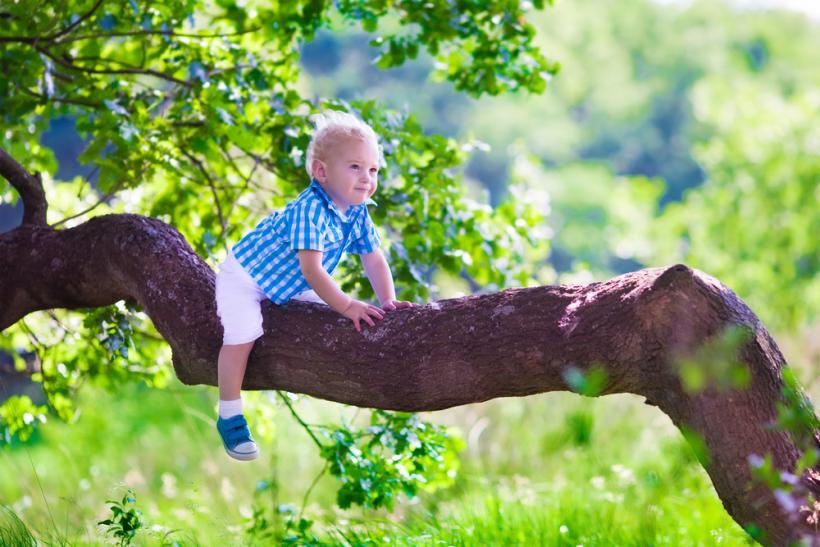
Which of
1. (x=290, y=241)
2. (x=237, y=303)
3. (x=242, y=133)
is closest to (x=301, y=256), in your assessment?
(x=290, y=241)

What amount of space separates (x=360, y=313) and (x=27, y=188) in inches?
71.8

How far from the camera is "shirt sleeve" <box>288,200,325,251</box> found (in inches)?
134

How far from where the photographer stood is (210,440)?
9242 millimetres

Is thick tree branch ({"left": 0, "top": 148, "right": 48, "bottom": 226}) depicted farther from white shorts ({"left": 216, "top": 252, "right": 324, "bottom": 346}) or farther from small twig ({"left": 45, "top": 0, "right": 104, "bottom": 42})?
white shorts ({"left": 216, "top": 252, "right": 324, "bottom": 346})

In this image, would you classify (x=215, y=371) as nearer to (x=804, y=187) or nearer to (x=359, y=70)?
(x=804, y=187)

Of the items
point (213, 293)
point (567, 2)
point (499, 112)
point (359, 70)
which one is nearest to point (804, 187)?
point (213, 293)

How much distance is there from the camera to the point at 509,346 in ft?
9.89

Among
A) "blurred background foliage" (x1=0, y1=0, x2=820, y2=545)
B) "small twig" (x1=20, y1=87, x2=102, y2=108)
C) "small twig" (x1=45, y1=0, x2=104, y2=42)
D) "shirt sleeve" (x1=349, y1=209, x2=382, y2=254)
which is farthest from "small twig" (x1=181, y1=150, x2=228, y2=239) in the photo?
"shirt sleeve" (x1=349, y1=209, x2=382, y2=254)

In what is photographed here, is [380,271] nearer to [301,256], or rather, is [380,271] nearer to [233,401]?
[301,256]

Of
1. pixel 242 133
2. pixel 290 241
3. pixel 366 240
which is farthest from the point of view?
pixel 242 133

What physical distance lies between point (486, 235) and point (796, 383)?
235 centimetres

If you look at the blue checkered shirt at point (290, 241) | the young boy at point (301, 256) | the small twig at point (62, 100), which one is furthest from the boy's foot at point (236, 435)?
Answer: the small twig at point (62, 100)

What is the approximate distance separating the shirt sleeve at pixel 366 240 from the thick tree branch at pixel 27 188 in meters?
Result: 1.40

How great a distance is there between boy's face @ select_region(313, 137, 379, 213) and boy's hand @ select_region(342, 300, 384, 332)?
0.49 metres
